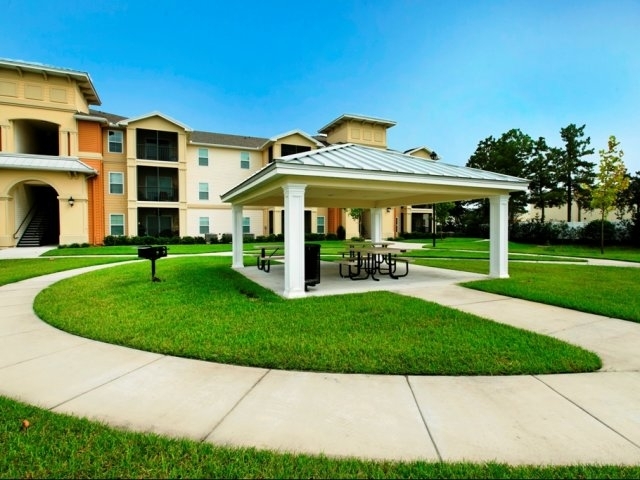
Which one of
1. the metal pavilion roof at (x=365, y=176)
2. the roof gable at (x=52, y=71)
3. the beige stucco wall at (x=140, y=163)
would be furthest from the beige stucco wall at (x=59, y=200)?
the metal pavilion roof at (x=365, y=176)

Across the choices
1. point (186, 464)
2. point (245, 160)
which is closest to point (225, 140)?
point (245, 160)

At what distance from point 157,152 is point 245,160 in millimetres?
7364

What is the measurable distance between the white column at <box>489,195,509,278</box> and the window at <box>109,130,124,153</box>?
88.3ft

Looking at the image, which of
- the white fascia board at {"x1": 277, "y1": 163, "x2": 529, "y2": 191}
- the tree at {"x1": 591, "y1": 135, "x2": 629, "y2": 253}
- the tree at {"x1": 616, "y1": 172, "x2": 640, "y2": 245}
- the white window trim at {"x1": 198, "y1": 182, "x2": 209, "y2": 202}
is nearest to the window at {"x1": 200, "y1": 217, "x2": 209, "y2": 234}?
the white window trim at {"x1": 198, "y1": 182, "x2": 209, "y2": 202}

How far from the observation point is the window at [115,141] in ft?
84.2

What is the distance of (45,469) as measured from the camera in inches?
85.4

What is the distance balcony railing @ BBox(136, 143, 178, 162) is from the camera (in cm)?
2662

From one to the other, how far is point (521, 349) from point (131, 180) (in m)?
28.1

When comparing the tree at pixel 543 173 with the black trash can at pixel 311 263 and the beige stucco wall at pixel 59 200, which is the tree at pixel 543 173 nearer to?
the black trash can at pixel 311 263

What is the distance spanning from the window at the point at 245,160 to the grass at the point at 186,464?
1171 inches

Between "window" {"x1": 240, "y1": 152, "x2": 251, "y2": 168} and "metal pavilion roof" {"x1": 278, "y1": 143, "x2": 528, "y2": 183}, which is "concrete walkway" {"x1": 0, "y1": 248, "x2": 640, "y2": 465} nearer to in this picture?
"metal pavilion roof" {"x1": 278, "y1": 143, "x2": 528, "y2": 183}

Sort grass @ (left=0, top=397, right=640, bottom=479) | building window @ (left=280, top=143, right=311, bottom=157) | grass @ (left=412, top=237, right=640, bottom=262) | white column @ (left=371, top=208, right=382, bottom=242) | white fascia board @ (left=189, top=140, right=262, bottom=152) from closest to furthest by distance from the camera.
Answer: grass @ (left=0, top=397, right=640, bottom=479)
white column @ (left=371, top=208, right=382, bottom=242)
grass @ (left=412, top=237, right=640, bottom=262)
white fascia board @ (left=189, top=140, right=262, bottom=152)
building window @ (left=280, top=143, right=311, bottom=157)

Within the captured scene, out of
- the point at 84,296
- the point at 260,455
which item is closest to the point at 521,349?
the point at 260,455

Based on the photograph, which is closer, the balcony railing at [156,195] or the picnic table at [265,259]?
the picnic table at [265,259]
